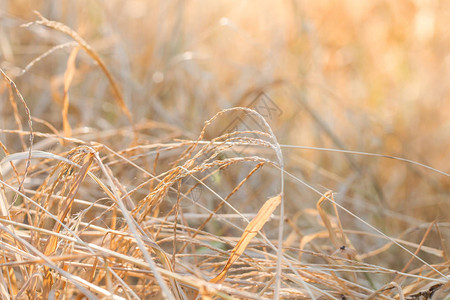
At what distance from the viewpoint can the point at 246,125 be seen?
1082 millimetres

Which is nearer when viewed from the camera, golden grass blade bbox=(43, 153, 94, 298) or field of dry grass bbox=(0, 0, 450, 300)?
golden grass blade bbox=(43, 153, 94, 298)

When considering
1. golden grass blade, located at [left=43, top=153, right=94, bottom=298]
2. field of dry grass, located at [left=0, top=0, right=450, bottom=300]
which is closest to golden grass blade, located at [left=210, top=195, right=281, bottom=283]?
field of dry grass, located at [left=0, top=0, right=450, bottom=300]

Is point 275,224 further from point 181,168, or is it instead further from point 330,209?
point 181,168

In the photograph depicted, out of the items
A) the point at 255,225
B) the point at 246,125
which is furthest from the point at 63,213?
the point at 246,125

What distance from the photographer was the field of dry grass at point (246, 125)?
0.79m

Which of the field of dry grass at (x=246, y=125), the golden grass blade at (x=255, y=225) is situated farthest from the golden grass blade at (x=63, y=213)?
the golden grass blade at (x=255, y=225)

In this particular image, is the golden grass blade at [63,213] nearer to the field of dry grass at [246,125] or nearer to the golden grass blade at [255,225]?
the field of dry grass at [246,125]

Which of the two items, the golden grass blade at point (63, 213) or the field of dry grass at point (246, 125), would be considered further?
the field of dry grass at point (246, 125)

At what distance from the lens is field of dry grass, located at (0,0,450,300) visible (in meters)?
0.79

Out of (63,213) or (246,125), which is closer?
(63,213)

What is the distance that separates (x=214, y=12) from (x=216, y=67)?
308 millimetres

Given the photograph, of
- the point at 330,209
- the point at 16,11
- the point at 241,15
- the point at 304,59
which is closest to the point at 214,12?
the point at 241,15

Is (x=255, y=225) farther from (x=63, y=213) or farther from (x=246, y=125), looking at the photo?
(x=246, y=125)

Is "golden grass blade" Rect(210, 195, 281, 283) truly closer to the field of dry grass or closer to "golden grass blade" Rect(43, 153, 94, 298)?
the field of dry grass
